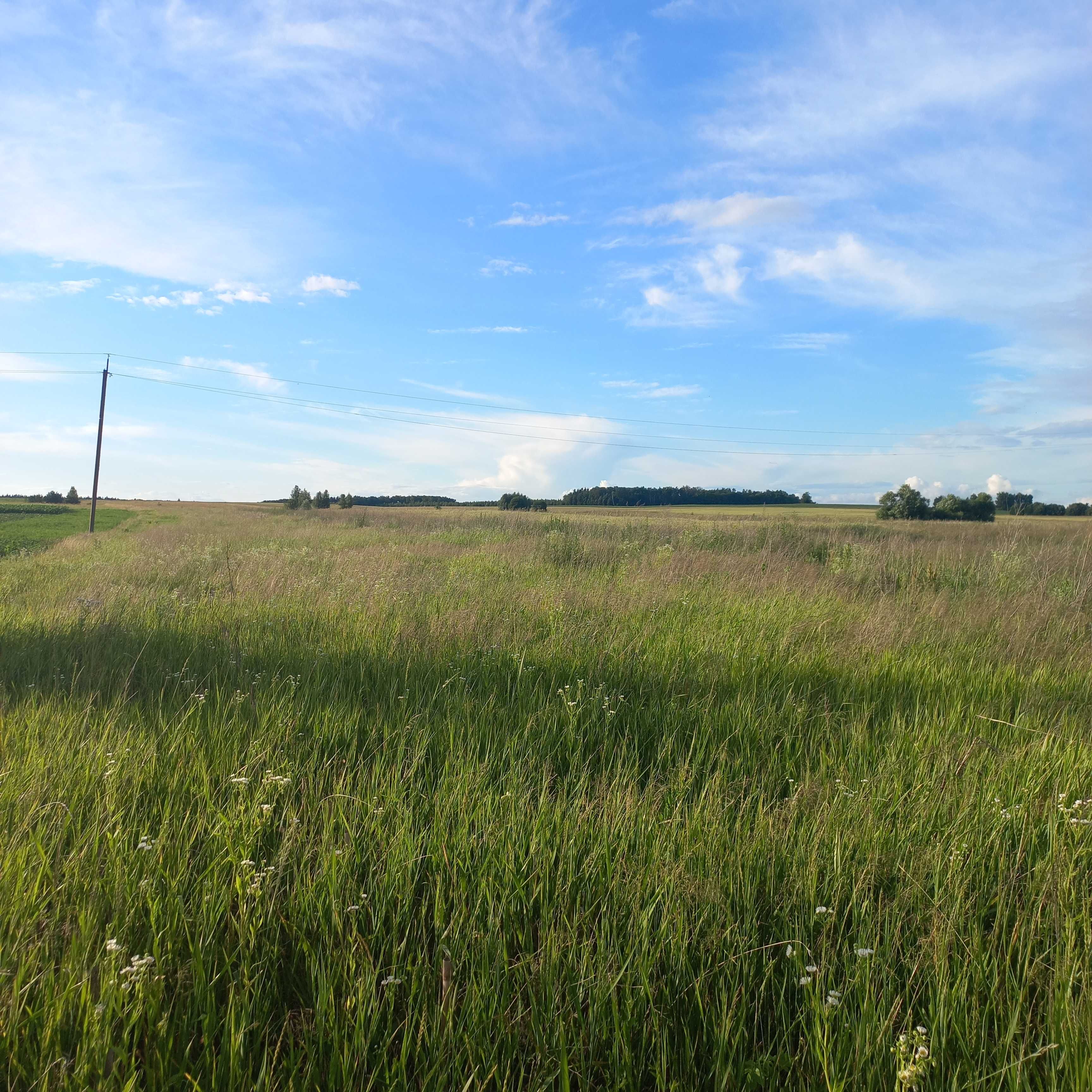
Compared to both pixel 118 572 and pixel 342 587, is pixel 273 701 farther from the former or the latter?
pixel 118 572

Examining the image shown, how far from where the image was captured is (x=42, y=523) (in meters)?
42.4

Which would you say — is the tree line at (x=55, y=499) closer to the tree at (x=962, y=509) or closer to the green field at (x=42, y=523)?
the green field at (x=42, y=523)

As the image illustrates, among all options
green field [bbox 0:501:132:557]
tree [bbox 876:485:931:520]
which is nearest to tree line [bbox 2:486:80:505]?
green field [bbox 0:501:132:557]

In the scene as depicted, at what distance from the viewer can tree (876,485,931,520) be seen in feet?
158

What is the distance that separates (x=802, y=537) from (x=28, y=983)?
18.1 meters

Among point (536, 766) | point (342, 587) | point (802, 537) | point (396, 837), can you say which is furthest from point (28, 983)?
point (802, 537)

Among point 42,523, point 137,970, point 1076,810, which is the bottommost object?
point 42,523

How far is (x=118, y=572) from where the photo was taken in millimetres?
11297

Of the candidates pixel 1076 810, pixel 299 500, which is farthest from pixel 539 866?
pixel 299 500

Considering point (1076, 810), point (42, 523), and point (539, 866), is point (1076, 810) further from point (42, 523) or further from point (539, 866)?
point (42, 523)

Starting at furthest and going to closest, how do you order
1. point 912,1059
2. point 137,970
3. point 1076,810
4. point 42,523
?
1. point 42,523
2. point 1076,810
3. point 137,970
4. point 912,1059

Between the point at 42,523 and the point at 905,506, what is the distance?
5985cm

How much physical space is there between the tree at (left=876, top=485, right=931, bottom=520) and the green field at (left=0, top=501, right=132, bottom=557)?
50370 mm

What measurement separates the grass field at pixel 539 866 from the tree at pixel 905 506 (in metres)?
47.9
